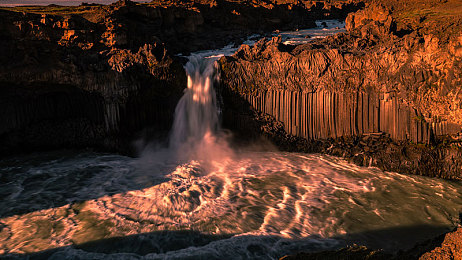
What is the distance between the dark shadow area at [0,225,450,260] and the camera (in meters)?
6.49

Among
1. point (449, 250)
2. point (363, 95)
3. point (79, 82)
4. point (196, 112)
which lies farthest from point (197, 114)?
point (449, 250)

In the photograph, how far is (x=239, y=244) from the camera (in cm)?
673

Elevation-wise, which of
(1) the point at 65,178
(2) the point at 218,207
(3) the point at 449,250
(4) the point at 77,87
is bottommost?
(2) the point at 218,207

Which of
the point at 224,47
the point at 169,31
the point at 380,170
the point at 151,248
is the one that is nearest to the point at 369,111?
the point at 380,170

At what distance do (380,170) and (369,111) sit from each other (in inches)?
81.1

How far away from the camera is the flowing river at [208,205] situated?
679 cm

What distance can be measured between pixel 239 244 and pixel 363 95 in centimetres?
710

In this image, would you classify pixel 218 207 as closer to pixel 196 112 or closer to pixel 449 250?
pixel 449 250

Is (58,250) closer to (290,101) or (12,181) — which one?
(12,181)

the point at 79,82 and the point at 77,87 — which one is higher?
the point at 79,82

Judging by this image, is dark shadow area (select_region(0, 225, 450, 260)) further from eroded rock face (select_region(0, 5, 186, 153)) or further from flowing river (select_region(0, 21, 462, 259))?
eroded rock face (select_region(0, 5, 186, 153))

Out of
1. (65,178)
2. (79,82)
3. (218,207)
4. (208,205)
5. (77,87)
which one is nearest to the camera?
(218,207)

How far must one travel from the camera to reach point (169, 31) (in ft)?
63.0

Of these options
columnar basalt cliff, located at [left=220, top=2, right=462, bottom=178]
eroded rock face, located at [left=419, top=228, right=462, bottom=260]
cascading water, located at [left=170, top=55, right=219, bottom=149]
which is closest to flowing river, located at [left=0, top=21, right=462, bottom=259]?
columnar basalt cliff, located at [left=220, top=2, right=462, bottom=178]
